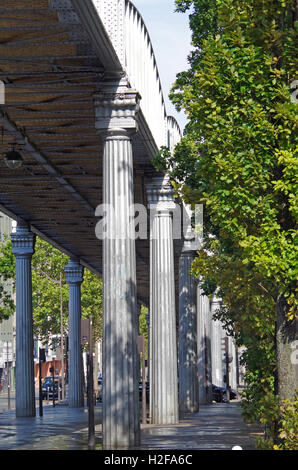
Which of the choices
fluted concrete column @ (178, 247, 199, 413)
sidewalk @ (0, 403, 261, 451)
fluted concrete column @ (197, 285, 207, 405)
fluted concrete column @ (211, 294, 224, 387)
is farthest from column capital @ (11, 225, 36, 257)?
fluted concrete column @ (211, 294, 224, 387)

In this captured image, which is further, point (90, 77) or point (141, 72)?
point (141, 72)

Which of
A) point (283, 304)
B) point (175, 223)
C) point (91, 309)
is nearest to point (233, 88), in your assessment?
point (283, 304)

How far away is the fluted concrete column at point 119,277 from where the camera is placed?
20016 millimetres

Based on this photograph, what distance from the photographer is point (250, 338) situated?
67.3 ft

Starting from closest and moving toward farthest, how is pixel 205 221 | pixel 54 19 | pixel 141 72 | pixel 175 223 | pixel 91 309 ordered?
pixel 54 19, pixel 141 72, pixel 205 221, pixel 175 223, pixel 91 309

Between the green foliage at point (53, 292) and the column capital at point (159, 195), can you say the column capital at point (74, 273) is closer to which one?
the column capital at point (159, 195)

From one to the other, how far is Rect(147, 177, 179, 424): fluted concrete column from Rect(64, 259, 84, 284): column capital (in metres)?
21.7

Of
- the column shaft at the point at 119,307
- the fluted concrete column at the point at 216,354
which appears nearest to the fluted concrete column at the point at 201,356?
the fluted concrete column at the point at 216,354

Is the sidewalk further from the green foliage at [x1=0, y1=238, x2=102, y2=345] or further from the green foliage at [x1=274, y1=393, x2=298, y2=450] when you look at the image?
the green foliage at [x1=0, y1=238, x2=102, y2=345]

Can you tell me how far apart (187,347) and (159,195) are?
10.8 meters

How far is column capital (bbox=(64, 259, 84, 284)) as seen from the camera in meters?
51.5

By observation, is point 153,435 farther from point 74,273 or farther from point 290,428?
point 74,273

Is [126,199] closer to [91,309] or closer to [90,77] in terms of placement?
[90,77]

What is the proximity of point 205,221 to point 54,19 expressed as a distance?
10634mm
